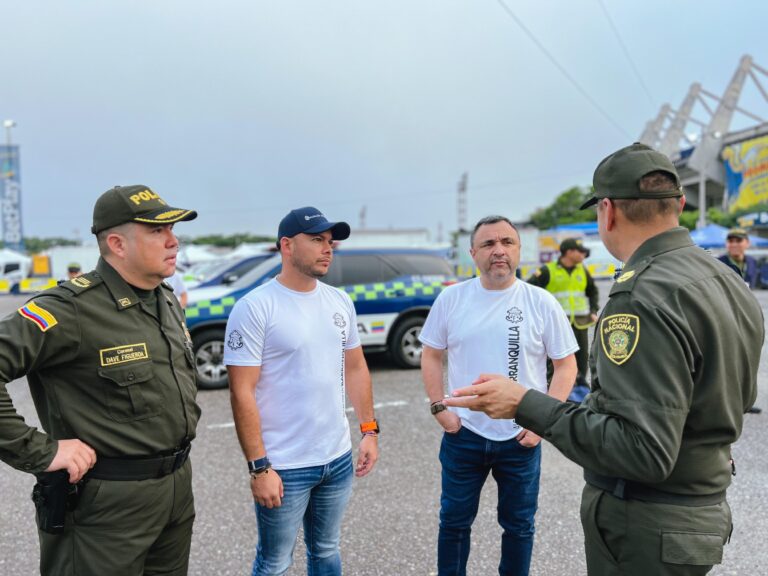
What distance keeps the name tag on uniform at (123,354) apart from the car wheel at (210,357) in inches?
199

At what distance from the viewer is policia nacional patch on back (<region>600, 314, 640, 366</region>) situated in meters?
1.38

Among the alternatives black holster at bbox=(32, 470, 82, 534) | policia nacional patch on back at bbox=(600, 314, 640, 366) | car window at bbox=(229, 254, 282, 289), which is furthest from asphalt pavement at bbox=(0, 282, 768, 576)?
car window at bbox=(229, 254, 282, 289)

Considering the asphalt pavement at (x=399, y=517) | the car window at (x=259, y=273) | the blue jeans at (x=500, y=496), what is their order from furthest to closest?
1. the car window at (x=259, y=273)
2. the asphalt pavement at (x=399, y=517)
3. the blue jeans at (x=500, y=496)

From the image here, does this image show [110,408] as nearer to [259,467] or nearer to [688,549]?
[259,467]

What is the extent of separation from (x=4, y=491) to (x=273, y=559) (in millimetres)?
2864

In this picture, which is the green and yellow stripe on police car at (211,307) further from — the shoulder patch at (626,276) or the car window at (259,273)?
the shoulder patch at (626,276)

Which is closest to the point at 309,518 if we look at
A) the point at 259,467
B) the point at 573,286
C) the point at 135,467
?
the point at 259,467

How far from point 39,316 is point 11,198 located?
54.8 meters

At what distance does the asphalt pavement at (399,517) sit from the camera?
2.99 m

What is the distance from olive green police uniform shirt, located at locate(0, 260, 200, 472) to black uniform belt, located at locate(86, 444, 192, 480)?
0.03 m

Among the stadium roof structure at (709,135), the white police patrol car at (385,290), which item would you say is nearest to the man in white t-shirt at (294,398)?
the white police patrol car at (385,290)

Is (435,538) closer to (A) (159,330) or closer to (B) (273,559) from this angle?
(B) (273,559)

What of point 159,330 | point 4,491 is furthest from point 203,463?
point 159,330

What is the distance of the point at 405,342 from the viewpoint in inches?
313
